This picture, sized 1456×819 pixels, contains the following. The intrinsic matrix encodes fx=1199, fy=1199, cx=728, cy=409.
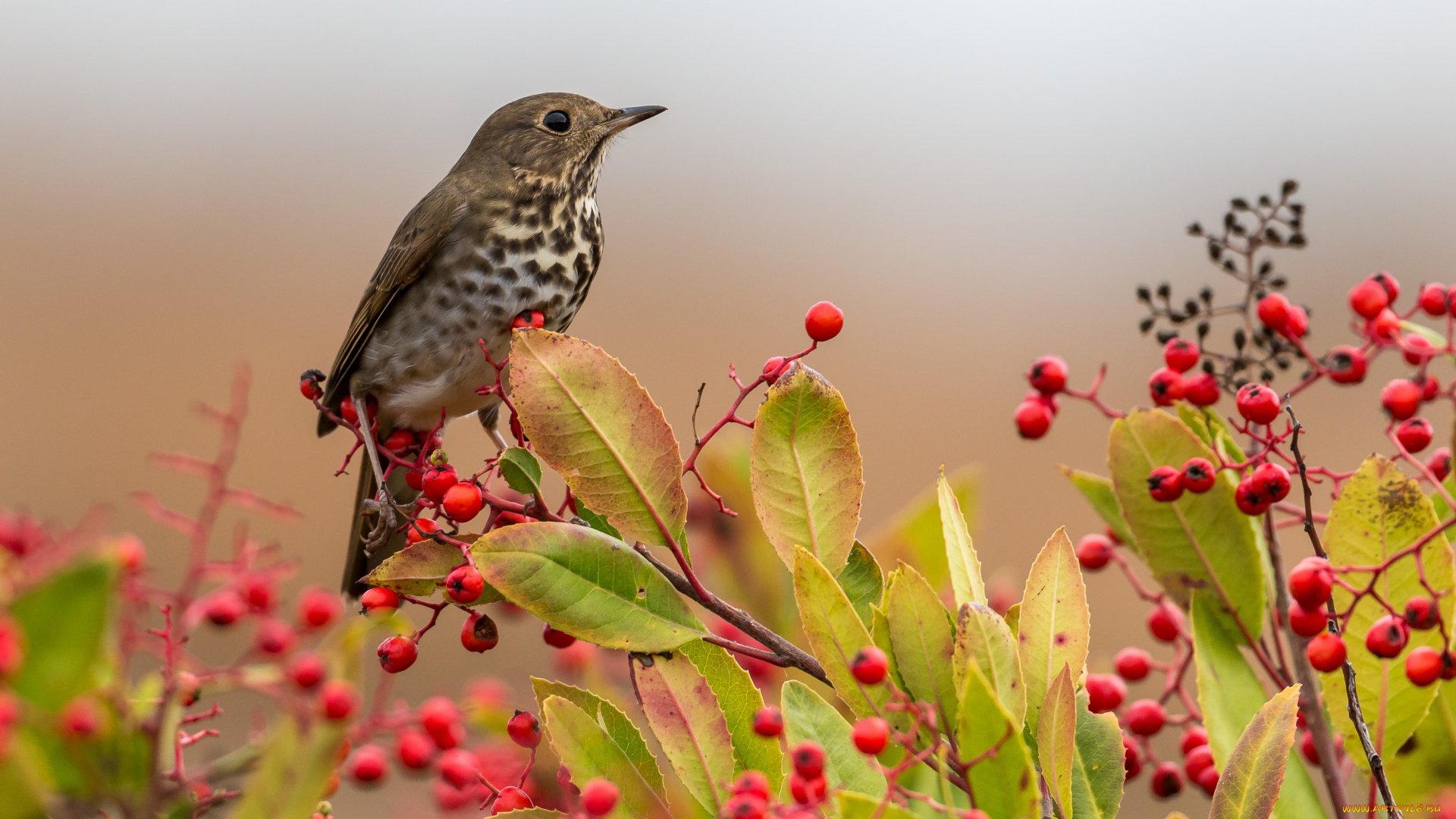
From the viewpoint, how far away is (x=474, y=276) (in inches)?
115

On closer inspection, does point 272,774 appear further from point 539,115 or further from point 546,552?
point 539,115

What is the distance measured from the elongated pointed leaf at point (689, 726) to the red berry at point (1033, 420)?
68cm

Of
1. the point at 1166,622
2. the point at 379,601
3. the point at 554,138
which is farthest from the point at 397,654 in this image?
the point at 554,138

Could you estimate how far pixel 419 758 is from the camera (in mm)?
1215

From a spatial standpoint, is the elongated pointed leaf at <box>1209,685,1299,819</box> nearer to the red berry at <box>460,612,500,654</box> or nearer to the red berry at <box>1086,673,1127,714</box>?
the red berry at <box>1086,673,1127,714</box>

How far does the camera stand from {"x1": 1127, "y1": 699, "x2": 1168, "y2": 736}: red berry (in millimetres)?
1578

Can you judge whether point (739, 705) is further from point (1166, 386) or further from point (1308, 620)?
point (1166, 386)

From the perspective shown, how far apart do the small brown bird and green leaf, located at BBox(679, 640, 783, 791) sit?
4.98 ft

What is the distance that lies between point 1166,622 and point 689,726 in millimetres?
805

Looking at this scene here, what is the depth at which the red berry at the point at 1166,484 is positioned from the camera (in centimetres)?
136

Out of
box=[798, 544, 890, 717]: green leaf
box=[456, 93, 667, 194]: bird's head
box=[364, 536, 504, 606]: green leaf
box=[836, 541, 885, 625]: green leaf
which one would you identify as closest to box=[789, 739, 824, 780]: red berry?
box=[798, 544, 890, 717]: green leaf

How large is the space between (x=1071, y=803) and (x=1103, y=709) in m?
0.29

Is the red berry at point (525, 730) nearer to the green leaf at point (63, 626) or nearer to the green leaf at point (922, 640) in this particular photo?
the green leaf at point (922, 640)

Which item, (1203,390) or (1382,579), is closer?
(1382,579)
